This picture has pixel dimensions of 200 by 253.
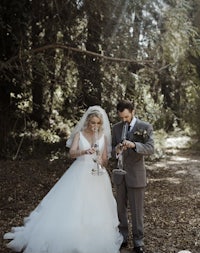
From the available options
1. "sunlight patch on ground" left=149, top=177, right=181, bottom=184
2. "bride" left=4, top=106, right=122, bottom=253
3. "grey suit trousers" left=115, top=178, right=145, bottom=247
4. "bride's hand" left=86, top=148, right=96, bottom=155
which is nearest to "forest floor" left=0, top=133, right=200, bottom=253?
"sunlight patch on ground" left=149, top=177, right=181, bottom=184

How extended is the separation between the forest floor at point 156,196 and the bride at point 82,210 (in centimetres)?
40

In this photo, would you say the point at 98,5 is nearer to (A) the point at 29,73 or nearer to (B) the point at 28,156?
(A) the point at 29,73

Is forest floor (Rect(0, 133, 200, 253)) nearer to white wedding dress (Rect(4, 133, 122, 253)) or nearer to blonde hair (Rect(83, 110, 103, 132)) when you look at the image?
white wedding dress (Rect(4, 133, 122, 253))

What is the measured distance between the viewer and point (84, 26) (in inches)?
332

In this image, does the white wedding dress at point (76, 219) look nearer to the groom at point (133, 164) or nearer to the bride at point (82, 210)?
the bride at point (82, 210)

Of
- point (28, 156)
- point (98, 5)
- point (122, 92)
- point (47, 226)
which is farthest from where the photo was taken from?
point (28, 156)

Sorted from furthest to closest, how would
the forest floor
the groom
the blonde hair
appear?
1. the forest floor
2. the blonde hair
3. the groom

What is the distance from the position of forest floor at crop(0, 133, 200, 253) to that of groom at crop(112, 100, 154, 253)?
48cm

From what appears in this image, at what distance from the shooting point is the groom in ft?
14.3

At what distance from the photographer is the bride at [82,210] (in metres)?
4.27

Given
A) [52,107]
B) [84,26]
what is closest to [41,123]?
[52,107]

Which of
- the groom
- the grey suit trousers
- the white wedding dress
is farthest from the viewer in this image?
the grey suit trousers

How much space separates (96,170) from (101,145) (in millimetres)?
309

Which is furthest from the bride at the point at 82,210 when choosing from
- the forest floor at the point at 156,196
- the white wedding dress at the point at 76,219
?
the forest floor at the point at 156,196
